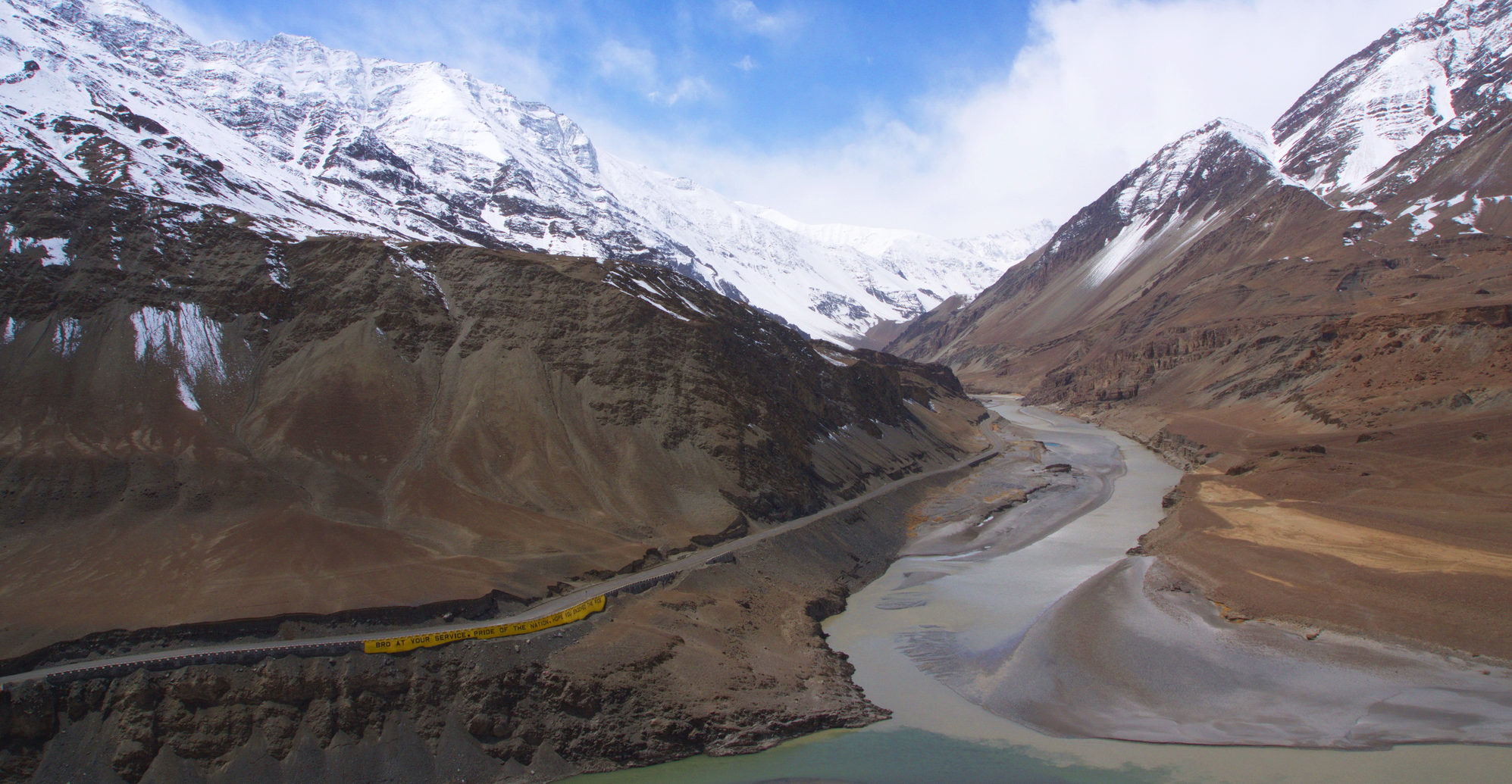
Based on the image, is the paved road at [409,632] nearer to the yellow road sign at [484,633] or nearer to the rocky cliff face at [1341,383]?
the yellow road sign at [484,633]

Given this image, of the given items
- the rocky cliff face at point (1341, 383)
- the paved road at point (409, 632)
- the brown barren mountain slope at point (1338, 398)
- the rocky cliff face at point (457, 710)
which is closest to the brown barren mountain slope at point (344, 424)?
the paved road at point (409, 632)

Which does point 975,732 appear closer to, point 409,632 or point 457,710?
point 457,710

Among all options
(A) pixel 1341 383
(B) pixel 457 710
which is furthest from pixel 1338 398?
(B) pixel 457 710

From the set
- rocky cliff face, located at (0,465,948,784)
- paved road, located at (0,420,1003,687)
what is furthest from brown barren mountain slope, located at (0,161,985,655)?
rocky cliff face, located at (0,465,948,784)

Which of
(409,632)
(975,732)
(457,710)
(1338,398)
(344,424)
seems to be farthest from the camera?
(1338,398)

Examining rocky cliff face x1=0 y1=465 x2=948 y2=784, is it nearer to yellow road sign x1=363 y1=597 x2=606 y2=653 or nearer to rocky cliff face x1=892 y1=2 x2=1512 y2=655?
yellow road sign x1=363 y1=597 x2=606 y2=653

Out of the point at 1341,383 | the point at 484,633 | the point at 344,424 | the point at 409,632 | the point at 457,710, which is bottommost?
the point at 457,710

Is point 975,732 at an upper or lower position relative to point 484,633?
lower
